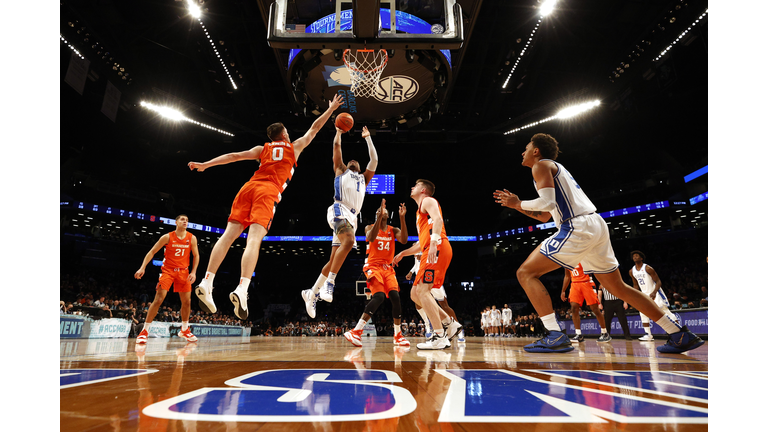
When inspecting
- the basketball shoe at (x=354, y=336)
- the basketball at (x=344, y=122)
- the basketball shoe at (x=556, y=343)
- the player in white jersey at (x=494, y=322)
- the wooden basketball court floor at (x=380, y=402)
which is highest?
the basketball at (x=344, y=122)

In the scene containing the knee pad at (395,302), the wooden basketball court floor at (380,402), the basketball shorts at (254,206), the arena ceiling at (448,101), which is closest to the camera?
the wooden basketball court floor at (380,402)

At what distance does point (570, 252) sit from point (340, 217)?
8.23 feet

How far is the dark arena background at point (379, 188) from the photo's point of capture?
120cm

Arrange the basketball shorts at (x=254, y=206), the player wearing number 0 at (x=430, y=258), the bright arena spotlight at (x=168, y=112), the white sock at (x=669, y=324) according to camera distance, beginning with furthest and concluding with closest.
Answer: the bright arena spotlight at (x=168, y=112) → the player wearing number 0 at (x=430, y=258) → the basketball shorts at (x=254, y=206) → the white sock at (x=669, y=324)

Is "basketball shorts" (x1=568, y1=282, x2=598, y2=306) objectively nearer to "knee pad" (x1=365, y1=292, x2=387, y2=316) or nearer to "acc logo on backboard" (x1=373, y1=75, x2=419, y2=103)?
"knee pad" (x1=365, y1=292, x2=387, y2=316)

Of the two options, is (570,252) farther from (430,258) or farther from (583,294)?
(583,294)

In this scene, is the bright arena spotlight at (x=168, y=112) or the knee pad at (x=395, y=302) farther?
the bright arena spotlight at (x=168, y=112)

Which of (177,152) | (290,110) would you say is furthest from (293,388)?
(177,152)

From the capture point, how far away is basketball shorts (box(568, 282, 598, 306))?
22.4 ft

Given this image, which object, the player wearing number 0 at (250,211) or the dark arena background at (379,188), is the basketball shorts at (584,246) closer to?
the dark arena background at (379,188)

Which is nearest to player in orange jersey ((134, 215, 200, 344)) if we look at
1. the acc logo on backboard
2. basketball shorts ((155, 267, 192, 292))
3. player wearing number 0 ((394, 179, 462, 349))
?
basketball shorts ((155, 267, 192, 292))

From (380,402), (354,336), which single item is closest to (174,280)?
(354,336)

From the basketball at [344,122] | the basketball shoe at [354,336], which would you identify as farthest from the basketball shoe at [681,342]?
the basketball at [344,122]

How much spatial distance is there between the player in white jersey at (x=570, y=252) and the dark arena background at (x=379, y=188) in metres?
0.23
